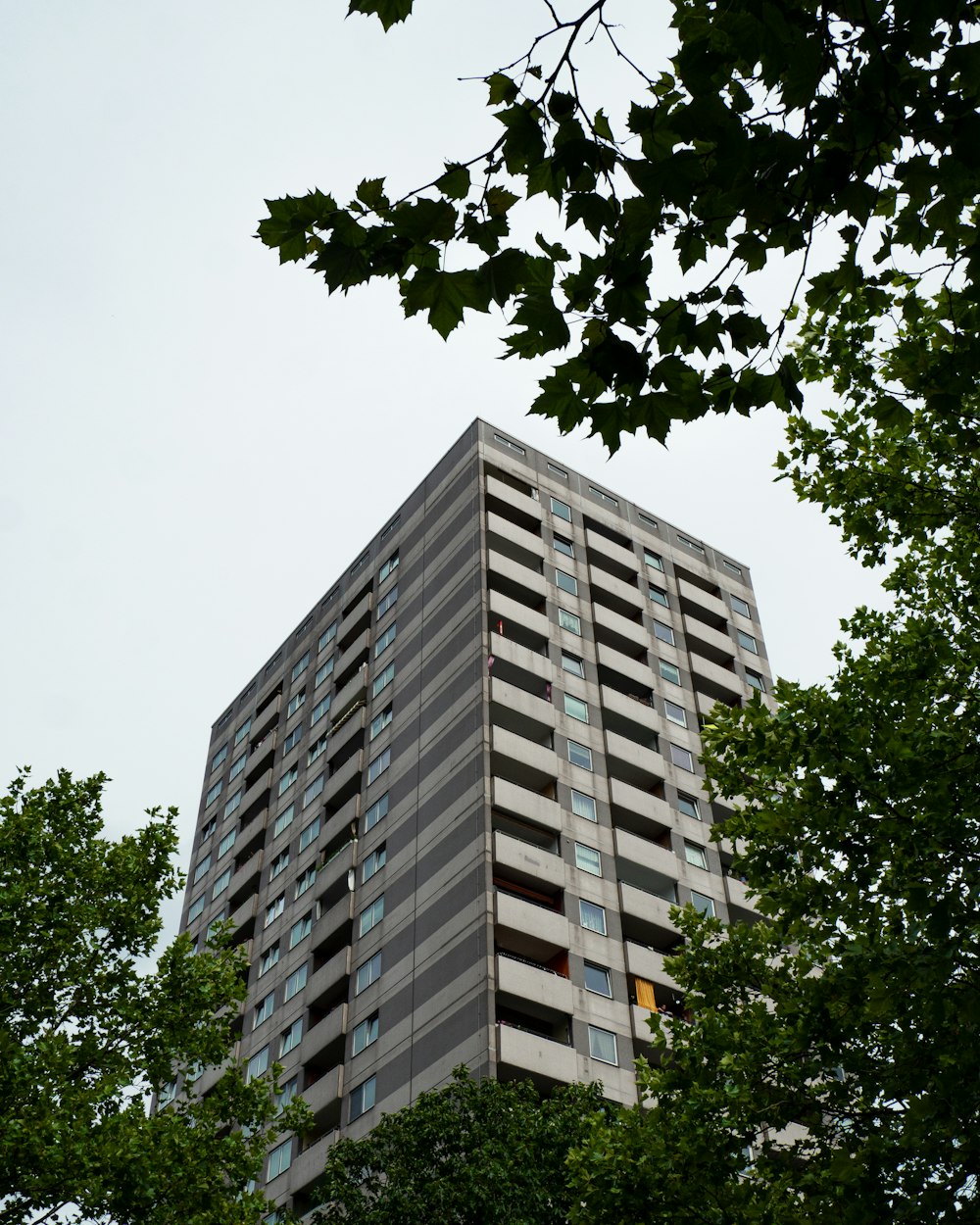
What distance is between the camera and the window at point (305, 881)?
149ft

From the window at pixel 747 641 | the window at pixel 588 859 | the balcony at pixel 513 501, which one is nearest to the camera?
the window at pixel 588 859

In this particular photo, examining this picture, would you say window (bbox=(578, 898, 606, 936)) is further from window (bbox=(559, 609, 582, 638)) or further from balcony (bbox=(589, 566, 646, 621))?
balcony (bbox=(589, 566, 646, 621))

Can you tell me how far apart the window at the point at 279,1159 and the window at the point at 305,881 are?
9.70 m

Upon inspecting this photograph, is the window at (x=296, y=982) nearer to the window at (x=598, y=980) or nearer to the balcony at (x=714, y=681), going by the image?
the window at (x=598, y=980)

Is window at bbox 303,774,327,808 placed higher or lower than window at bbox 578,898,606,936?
higher

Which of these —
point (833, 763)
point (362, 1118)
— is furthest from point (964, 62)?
point (362, 1118)

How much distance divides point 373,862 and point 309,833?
738cm

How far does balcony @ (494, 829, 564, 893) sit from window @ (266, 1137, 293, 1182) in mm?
11698

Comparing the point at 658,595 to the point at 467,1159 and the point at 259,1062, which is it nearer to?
the point at 259,1062

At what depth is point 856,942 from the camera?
1116 centimetres

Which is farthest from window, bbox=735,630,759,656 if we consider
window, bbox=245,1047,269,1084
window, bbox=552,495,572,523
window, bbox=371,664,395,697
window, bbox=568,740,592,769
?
window, bbox=245,1047,269,1084

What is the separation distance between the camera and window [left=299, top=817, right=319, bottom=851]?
47.1 meters

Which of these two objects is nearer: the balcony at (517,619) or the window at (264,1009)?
the balcony at (517,619)

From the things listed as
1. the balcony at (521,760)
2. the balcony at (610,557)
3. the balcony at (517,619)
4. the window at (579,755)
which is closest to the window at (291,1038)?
the balcony at (521,760)
